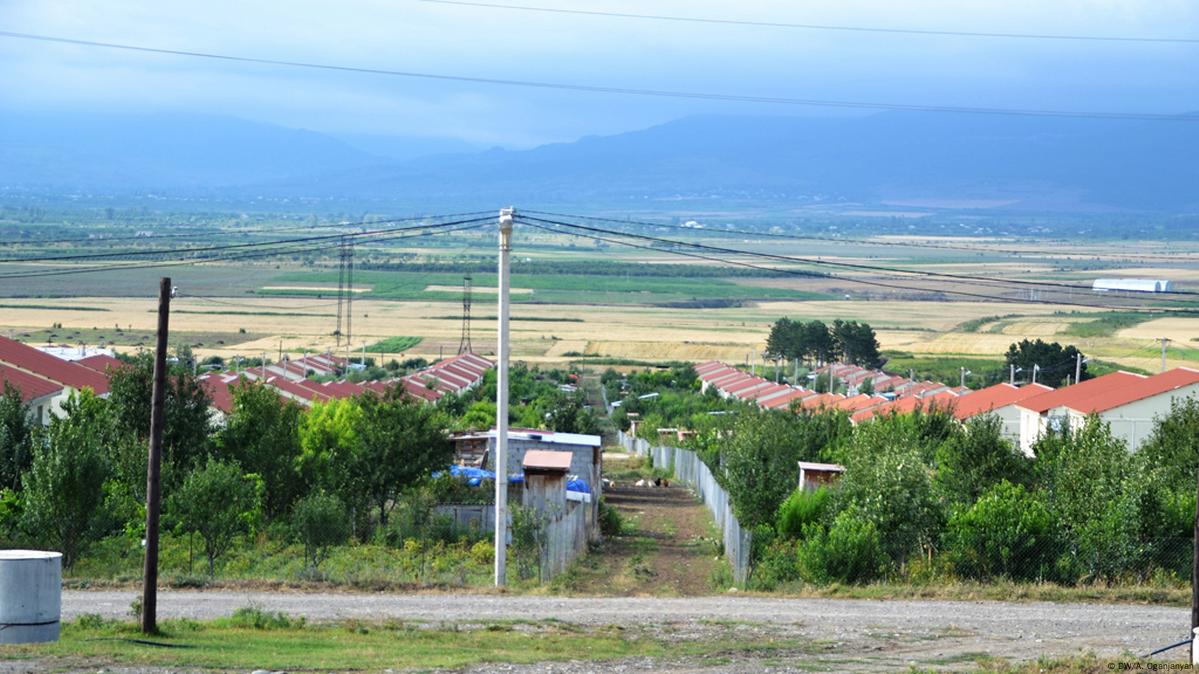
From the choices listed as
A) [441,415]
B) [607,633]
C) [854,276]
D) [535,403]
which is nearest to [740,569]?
[607,633]

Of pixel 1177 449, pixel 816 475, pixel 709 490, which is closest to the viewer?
pixel 816 475

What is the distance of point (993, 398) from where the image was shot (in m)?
50.4

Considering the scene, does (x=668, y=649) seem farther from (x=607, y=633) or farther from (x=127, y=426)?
(x=127, y=426)

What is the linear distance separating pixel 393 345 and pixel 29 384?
193 ft

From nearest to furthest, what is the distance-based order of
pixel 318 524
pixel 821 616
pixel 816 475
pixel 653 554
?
1. pixel 821 616
2. pixel 318 524
3. pixel 816 475
4. pixel 653 554

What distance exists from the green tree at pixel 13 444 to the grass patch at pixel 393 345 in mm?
62565

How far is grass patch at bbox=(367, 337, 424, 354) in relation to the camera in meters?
95.0

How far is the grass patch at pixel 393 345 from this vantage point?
9500 centimetres

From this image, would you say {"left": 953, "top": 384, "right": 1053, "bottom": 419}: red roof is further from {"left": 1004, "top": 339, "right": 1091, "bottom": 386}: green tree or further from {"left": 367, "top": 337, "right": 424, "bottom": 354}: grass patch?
{"left": 367, "top": 337, "right": 424, "bottom": 354}: grass patch

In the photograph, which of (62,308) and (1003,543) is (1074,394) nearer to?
(1003,543)

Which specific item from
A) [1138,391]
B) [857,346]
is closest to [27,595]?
[1138,391]

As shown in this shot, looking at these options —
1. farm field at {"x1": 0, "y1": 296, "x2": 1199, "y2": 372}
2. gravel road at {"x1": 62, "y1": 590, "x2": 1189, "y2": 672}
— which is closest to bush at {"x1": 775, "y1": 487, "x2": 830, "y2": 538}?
gravel road at {"x1": 62, "y1": 590, "x2": 1189, "y2": 672}

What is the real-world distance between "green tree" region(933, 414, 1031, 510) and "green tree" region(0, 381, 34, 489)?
1843cm

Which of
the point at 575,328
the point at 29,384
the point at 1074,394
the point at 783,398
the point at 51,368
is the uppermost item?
the point at 575,328
